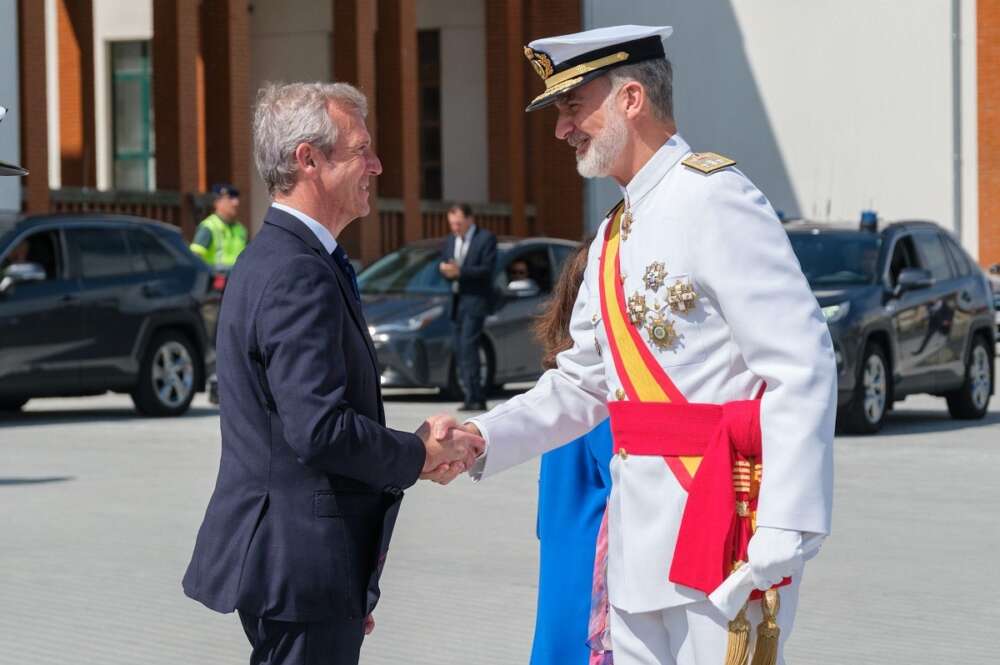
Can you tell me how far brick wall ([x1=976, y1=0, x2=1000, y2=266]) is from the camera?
3634 cm

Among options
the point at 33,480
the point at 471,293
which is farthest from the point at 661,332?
the point at 471,293

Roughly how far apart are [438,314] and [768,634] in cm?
1491

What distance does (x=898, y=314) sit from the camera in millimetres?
15633

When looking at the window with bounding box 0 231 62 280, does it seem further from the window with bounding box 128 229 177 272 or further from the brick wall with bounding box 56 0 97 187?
the brick wall with bounding box 56 0 97 187

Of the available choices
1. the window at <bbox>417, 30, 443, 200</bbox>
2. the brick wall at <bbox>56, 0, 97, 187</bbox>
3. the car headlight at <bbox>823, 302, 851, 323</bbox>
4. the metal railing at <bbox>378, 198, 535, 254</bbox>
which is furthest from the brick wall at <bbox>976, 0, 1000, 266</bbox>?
the car headlight at <bbox>823, 302, 851, 323</bbox>

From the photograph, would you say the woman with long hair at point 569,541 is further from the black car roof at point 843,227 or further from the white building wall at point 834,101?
the white building wall at point 834,101

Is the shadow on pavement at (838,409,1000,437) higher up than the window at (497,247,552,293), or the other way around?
the window at (497,247,552,293)

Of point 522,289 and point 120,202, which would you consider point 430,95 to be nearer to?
point 120,202

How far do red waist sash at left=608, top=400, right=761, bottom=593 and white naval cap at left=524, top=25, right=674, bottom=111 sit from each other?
0.72 metres

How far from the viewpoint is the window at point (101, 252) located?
16688mm

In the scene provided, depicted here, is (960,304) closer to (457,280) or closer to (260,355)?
(457,280)

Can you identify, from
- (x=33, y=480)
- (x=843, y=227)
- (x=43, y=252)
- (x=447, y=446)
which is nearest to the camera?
(x=447, y=446)

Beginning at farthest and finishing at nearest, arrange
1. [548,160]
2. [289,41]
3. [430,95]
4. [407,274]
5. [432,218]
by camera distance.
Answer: [548,160]
[430,95]
[289,41]
[432,218]
[407,274]

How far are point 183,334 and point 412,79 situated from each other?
1450 cm
